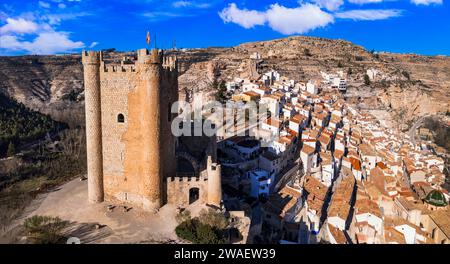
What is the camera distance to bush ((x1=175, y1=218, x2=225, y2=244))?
13.5 metres

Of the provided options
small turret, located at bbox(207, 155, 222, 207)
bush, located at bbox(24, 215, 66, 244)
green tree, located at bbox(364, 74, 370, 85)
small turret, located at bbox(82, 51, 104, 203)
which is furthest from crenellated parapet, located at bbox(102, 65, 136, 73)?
green tree, located at bbox(364, 74, 370, 85)

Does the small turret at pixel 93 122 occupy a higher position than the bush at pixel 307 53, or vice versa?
the bush at pixel 307 53

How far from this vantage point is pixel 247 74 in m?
60.3

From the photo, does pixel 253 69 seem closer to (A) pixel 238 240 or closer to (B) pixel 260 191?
(B) pixel 260 191

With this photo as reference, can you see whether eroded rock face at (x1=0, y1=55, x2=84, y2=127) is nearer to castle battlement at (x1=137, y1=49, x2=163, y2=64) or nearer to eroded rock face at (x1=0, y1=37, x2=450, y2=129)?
eroded rock face at (x1=0, y1=37, x2=450, y2=129)

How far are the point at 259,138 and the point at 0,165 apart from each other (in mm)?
22733

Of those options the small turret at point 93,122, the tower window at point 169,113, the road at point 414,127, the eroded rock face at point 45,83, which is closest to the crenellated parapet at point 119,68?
the small turret at point 93,122

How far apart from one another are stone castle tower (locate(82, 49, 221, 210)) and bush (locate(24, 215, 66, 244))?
106 inches

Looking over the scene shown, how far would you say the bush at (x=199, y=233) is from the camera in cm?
1347

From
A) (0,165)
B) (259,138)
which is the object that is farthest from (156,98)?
(0,165)

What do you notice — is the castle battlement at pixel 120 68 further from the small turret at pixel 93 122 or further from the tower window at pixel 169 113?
the tower window at pixel 169 113

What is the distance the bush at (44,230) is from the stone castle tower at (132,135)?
2697 millimetres

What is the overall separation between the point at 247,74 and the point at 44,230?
49.8 metres
